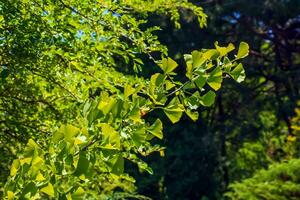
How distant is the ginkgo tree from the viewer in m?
1.25

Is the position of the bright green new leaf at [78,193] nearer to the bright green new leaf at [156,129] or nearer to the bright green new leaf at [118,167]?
the bright green new leaf at [118,167]

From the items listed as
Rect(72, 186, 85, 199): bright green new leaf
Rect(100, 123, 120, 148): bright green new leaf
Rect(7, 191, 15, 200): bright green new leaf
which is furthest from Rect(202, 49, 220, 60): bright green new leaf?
Rect(7, 191, 15, 200): bright green new leaf

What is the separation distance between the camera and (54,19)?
286 cm

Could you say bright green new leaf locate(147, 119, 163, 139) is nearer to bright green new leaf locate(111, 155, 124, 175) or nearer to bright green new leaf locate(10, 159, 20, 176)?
bright green new leaf locate(111, 155, 124, 175)

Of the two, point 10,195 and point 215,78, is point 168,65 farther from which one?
point 10,195

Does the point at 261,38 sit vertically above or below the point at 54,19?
above

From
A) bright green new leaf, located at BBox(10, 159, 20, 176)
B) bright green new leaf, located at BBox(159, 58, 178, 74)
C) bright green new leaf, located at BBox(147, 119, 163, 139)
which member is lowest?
bright green new leaf, located at BBox(10, 159, 20, 176)

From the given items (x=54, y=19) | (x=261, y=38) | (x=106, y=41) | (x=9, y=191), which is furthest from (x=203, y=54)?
(x=261, y=38)

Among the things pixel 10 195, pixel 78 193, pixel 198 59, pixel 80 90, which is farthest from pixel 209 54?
pixel 80 90

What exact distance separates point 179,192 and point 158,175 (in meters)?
0.78

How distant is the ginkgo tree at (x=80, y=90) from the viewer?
125 centimetres

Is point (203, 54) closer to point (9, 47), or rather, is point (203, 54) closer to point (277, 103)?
point (9, 47)

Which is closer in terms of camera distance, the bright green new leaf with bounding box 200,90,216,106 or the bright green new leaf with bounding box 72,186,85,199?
Result: the bright green new leaf with bounding box 72,186,85,199

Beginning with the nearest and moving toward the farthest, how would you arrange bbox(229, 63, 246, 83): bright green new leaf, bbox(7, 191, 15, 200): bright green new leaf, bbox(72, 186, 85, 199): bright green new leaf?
bbox(7, 191, 15, 200): bright green new leaf < bbox(72, 186, 85, 199): bright green new leaf < bbox(229, 63, 246, 83): bright green new leaf
